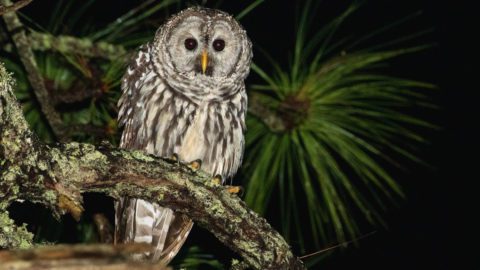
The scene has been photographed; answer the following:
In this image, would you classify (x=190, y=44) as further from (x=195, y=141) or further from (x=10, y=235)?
(x=10, y=235)

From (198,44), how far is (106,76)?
0.63 metres

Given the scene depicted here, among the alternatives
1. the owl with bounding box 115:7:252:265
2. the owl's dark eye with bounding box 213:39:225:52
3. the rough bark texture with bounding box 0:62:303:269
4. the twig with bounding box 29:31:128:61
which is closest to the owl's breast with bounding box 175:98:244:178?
the owl with bounding box 115:7:252:265

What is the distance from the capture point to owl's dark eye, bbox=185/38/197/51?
10.1 feet

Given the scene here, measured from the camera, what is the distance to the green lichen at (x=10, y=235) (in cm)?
159

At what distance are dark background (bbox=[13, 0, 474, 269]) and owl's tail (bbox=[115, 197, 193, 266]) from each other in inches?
51.4

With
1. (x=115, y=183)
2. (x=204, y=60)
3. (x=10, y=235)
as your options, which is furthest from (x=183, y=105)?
(x=10, y=235)

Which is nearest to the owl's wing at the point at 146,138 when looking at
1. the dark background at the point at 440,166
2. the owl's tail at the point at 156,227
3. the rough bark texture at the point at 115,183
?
the owl's tail at the point at 156,227

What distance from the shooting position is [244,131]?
2930 millimetres

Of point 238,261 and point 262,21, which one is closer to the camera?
point 238,261

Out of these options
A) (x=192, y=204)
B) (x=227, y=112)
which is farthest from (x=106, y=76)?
(x=192, y=204)

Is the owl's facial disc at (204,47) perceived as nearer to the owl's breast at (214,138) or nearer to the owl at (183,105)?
the owl at (183,105)

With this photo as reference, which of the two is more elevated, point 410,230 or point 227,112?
point 227,112

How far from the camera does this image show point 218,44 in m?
3.10

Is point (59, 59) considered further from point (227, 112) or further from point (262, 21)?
point (262, 21)
